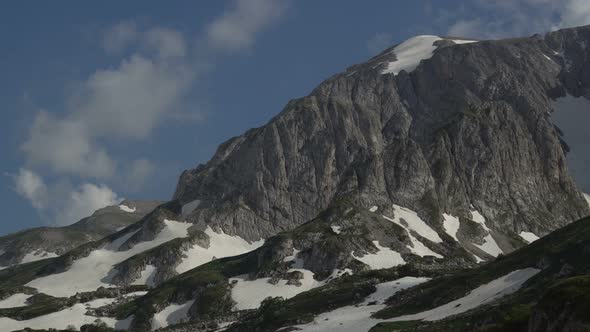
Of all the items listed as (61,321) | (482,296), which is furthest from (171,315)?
(482,296)

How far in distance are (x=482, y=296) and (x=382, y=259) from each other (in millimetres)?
100420

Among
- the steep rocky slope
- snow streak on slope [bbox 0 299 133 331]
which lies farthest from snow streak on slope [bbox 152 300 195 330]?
the steep rocky slope

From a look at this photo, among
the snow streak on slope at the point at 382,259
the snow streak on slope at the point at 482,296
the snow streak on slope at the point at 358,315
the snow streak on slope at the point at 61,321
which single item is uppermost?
the snow streak on slope at the point at 61,321

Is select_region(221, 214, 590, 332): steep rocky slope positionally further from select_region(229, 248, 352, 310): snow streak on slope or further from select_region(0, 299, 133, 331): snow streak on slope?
select_region(0, 299, 133, 331): snow streak on slope

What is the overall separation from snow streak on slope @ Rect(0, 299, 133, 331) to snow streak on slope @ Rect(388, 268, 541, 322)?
110029 millimetres

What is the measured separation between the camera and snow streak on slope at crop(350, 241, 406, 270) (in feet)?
614

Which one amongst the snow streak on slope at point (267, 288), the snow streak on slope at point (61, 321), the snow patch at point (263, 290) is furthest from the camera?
the snow streak on slope at point (61, 321)

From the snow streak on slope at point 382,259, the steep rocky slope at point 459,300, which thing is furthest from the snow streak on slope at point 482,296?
the snow streak on slope at point 382,259

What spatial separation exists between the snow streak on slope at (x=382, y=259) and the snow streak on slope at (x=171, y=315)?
1841 inches

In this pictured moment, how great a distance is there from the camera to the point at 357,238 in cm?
19875

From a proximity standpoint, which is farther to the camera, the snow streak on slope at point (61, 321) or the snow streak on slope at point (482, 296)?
the snow streak on slope at point (61, 321)

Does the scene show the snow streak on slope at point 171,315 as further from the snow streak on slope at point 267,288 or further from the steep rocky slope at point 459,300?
the steep rocky slope at point 459,300

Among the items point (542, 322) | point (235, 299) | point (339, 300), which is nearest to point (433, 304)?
point (339, 300)

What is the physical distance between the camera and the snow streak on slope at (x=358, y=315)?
92.8 metres
